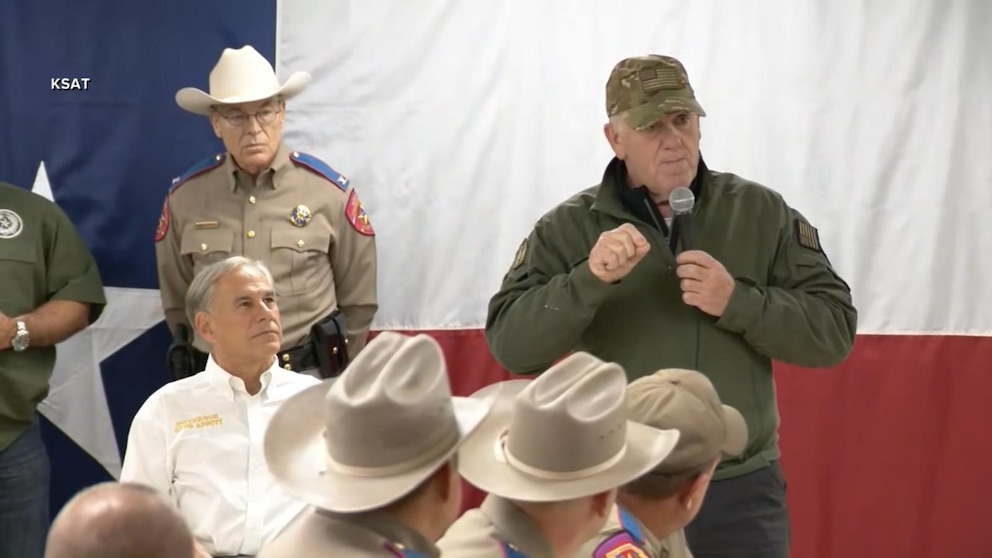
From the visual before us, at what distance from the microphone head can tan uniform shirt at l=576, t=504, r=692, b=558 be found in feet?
3.00

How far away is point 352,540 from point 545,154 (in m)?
2.48

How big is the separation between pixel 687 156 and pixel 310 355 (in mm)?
1325

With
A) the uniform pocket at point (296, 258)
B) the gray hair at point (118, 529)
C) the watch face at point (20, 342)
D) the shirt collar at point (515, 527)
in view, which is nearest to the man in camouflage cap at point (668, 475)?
the shirt collar at point (515, 527)

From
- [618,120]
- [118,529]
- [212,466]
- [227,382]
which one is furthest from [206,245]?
[118,529]

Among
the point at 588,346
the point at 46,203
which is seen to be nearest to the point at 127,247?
the point at 46,203

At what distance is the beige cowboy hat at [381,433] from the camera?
172 centimetres

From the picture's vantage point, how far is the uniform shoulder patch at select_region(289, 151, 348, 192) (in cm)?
380

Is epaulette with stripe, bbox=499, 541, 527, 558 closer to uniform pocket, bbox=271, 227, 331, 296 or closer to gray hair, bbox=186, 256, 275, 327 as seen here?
gray hair, bbox=186, 256, 275, 327

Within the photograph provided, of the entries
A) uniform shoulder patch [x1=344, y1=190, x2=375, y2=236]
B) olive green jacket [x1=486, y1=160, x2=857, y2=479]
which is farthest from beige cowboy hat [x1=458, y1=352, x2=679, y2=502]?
uniform shoulder patch [x1=344, y1=190, x2=375, y2=236]

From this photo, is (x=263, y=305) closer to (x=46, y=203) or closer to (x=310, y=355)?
(x=310, y=355)

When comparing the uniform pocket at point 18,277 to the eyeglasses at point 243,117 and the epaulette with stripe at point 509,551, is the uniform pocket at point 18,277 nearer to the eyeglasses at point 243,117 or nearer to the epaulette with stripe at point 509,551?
the eyeglasses at point 243,117

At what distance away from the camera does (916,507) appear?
4.13 m

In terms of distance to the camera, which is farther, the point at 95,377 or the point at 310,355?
the point at 95,377

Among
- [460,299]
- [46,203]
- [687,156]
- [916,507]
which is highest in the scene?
[687,156]
